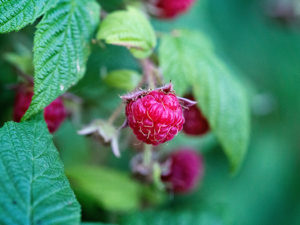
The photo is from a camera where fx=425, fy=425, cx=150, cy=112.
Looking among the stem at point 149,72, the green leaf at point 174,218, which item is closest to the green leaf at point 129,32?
the stem at point 149,72

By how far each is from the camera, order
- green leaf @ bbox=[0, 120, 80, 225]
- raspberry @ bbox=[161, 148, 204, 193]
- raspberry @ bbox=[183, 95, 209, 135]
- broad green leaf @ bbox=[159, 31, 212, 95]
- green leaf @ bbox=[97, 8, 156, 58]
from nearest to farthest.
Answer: green leaf @ bbox=[0, 120, 80, 225]
green leaf @ bbox=[97, 8, 156, 58]
broad green leaf @ bbox=[159, 31, 212, 95]
raspberry @ bbox=[183, 95, 209, 135]
raspberry @ bbox=[161, 148, 204, 193]

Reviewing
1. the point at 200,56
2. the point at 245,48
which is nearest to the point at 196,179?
the point at 200,56

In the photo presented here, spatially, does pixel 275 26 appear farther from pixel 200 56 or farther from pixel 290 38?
pixel 200 56

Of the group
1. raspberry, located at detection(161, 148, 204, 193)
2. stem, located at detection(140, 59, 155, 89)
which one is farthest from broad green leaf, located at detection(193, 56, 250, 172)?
raspberry, located at detection(161, 148, 204, 193)

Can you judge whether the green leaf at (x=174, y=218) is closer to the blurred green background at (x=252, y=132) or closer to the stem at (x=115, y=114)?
the blurred green background at (x=252, y=132)

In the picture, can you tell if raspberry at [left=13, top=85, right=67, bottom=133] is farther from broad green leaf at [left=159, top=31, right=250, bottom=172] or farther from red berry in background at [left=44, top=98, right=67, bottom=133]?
broad green leaf at [left=159, top=31, right=250, bottom=172]

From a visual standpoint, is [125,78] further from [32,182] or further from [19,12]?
[32,182]

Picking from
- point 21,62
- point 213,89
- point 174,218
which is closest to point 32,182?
point 21,62
